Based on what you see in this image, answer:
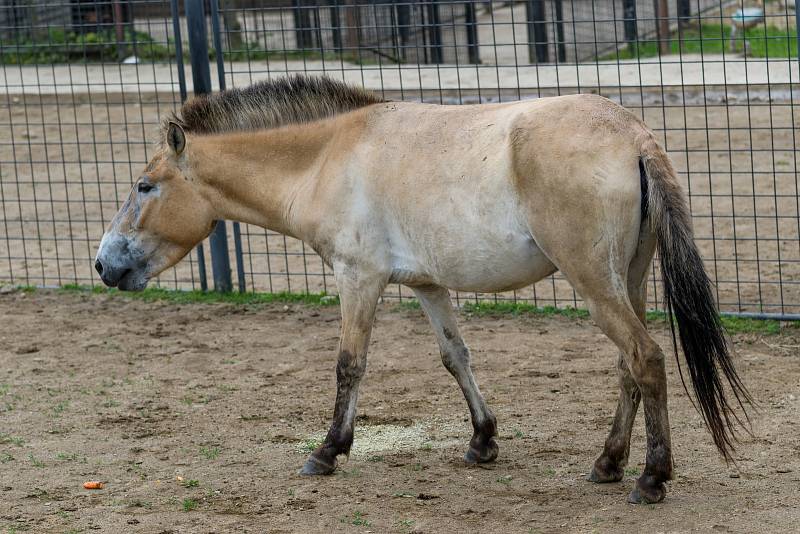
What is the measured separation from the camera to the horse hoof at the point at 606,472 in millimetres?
4590

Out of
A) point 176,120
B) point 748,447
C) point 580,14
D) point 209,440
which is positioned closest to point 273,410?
point 209,440

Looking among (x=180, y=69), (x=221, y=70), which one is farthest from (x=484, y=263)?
(x=180, y=69)

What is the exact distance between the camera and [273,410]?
5.88 metres

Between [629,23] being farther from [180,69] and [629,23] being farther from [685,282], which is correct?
[685,282]

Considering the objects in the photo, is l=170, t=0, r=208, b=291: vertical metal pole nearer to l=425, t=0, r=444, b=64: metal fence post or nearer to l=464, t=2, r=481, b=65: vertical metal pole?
l=425, t=0, r=444, b=64: metal fence post

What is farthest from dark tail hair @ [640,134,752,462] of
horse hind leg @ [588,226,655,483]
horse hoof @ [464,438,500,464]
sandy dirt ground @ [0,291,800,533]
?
horse hoof @ [464,438,500,464]

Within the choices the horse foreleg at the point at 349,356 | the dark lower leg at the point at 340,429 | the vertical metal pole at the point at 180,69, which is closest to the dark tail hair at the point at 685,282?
the horse foreleg at the point at 349,356

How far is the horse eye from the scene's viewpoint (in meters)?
5.16

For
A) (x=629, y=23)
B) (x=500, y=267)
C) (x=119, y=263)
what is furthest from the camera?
(x=629, y=23)

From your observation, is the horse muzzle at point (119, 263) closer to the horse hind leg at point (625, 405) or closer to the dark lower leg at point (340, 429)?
the dark lower leg at point (340, 429)

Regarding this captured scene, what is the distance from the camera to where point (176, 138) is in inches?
198

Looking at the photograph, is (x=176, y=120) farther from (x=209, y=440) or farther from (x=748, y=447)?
(x=748, y=447)

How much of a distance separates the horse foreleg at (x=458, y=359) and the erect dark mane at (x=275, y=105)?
94cm

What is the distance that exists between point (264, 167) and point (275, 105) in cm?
29
